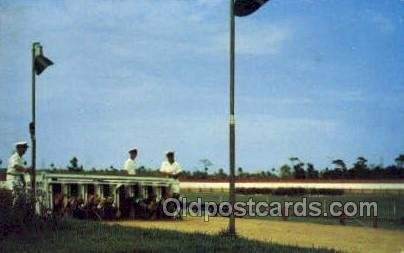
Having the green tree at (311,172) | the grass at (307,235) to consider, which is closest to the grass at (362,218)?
the grass at (307,235)

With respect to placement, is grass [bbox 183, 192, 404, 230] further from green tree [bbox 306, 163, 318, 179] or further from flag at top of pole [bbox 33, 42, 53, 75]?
green tree [bbox 306, 163, 318, 179]

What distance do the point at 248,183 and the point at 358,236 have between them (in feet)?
183

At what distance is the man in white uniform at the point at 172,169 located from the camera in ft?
56.0

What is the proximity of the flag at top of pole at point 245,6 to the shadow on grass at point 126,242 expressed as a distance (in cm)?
393

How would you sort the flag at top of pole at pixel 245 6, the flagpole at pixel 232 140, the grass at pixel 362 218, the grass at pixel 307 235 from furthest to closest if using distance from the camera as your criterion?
the grass at pixel 362 218, the flag at top of pole at pixel 245 6, the flagpole at pixel 232 140, the grass at pixel 307 235

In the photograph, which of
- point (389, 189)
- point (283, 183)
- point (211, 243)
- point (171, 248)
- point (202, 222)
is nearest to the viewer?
point (171, 248)

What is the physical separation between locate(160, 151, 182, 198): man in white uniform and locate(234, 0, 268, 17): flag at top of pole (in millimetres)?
5872

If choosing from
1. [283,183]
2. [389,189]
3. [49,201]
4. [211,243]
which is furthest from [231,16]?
[283,183]

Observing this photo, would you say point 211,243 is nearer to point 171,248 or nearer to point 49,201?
point 171,248

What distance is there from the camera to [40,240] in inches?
411

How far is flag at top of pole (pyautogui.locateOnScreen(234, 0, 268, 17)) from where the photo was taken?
12.1m

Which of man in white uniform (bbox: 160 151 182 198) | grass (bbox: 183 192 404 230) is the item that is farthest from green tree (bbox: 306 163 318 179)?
man in white uniform (bbox: 160 151 182 198)

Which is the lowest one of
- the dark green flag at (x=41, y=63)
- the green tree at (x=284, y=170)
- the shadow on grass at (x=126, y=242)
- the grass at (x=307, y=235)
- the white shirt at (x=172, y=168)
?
the green tree at (x=284, y=170)

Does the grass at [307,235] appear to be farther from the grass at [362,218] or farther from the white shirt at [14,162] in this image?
the grass at [362,218]
